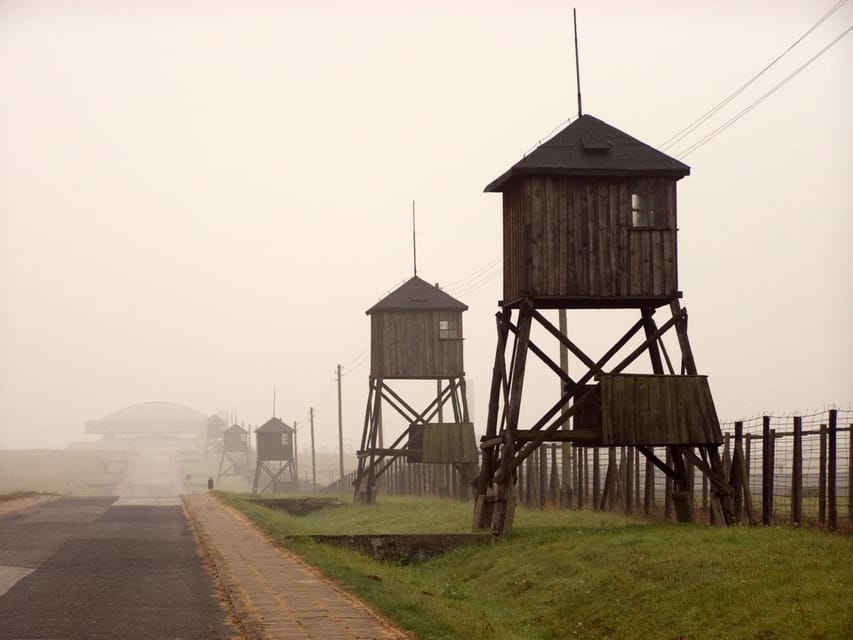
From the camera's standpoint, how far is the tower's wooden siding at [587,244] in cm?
2589

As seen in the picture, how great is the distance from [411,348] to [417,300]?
2.01 meters

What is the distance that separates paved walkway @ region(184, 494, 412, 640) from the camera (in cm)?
1359

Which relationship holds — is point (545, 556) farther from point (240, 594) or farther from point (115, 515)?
point (115, 515)

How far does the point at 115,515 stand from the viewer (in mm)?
35250

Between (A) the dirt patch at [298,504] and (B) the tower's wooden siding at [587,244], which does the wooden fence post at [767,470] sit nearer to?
(B) the tower's wooden siding at [587,244]

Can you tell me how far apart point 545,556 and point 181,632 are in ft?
31.2

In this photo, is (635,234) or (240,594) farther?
(635,234)

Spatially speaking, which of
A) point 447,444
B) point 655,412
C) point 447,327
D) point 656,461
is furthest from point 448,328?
point 655,412

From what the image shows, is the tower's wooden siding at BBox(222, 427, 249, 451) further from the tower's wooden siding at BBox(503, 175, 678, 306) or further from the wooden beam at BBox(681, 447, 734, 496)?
the wooden beam at BBox(681, 447, 734, 496)

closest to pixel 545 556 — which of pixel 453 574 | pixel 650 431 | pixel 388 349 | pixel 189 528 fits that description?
pixel 453 574

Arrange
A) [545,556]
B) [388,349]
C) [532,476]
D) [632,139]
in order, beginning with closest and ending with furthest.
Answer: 1. [545,556]
2. [632,139]
3. [532,476]
4. [388,349]

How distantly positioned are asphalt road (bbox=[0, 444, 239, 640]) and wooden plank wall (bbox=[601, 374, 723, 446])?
352 inches

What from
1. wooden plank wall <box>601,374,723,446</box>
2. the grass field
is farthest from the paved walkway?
the grass field

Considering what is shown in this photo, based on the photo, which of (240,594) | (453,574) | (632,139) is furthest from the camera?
(632,139)
